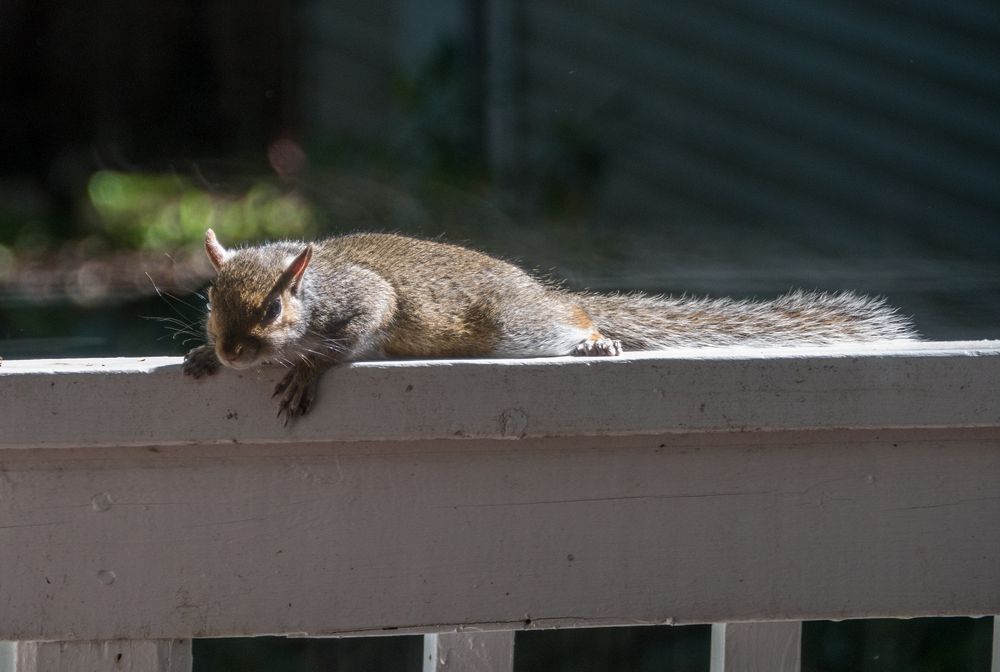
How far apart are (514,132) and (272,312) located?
271 centimetres

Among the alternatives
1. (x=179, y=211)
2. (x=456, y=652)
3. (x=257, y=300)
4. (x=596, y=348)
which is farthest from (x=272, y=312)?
(x=179, y=211)

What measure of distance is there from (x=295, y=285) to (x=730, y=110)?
285 centimetres

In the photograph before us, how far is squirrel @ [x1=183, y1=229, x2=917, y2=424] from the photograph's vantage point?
1.63m

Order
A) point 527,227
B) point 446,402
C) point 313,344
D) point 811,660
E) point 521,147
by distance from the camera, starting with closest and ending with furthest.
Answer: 1. point 446,402
2. point 313,344
3. point 811,660
4. point 527,227
5. point 521,147

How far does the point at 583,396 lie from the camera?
115cm

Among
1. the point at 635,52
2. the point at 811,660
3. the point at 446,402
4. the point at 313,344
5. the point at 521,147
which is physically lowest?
the point at 811,660

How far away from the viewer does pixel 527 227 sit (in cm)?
370

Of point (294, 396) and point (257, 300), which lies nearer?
point (294, 396)

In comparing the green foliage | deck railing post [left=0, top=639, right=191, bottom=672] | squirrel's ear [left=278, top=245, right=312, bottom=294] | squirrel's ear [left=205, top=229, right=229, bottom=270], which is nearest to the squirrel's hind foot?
squirrel's ear [left=278, top=245, right=312, bottom=294]

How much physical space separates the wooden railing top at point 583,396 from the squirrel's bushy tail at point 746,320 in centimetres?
48

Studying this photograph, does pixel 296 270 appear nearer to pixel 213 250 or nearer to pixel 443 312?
pixel 213 250

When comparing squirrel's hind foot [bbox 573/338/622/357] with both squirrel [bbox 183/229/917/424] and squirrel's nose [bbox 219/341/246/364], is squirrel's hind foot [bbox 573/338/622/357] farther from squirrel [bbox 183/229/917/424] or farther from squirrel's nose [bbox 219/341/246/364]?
squirrel's nose [bbox 219/341/246/364]

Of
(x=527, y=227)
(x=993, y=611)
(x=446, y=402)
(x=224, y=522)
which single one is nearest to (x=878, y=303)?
(x=993, y=611)

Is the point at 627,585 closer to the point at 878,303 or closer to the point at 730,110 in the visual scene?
the point at 878,303
